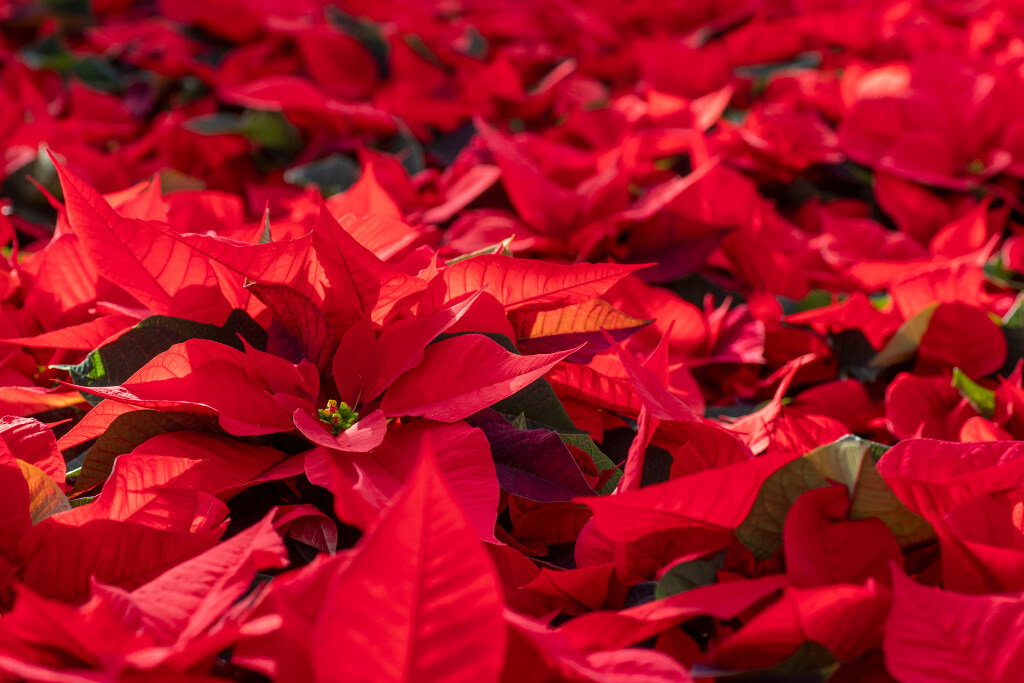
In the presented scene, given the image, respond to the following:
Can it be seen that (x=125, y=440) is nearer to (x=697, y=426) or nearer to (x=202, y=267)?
(x=202, y=267)

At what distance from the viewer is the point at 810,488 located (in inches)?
19.7

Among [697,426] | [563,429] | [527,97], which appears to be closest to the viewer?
[697,426]

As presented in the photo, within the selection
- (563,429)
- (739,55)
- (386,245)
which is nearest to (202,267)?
(386,245)

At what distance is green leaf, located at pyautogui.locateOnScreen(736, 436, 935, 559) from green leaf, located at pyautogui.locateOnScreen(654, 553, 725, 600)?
0.07ft

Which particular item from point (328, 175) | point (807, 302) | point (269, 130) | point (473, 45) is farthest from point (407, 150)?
point (807, 302)

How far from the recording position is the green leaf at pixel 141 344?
2.08 feet

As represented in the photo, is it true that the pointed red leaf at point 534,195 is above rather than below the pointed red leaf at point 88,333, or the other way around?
below

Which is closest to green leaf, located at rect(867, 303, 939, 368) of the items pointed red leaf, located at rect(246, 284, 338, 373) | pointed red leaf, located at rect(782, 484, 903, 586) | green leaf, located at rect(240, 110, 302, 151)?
pointed red leaf, located at rect(782, 484, 903, 586)

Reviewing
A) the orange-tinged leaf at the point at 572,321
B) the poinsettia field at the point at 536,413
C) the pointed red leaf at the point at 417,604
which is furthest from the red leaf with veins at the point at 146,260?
the pointed red leaf at the point at 417,604

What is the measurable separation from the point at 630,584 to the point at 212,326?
0.33 m

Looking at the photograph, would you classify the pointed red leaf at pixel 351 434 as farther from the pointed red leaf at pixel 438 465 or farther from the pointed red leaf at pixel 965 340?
the pointed red leaf at pixel 965 340

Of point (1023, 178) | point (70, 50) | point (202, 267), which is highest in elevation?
point (202, 267)

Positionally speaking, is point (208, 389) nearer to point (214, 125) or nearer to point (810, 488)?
point (810, 488)

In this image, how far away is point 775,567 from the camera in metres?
0.50
